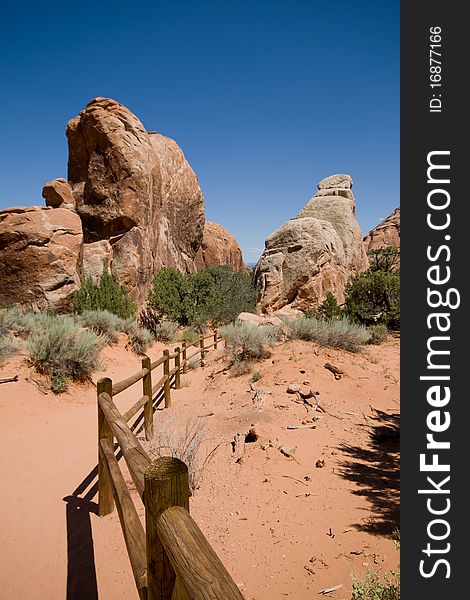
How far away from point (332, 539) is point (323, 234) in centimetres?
1686

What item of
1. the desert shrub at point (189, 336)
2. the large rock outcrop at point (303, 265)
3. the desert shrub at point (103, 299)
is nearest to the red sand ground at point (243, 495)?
Result: the desert shrub at point (103, 299)

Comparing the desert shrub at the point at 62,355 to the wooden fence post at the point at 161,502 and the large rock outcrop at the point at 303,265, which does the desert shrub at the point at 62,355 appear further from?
the large rock outcrop at the point at 303,265

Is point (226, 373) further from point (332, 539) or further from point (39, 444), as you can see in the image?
point (332, 539)

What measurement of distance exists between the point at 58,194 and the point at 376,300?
65.5ft

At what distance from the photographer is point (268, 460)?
4688mm

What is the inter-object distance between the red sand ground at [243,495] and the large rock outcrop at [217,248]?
30.1 m

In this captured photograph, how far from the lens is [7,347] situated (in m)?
8.16

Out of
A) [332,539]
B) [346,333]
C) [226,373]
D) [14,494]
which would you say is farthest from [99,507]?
[346,333]

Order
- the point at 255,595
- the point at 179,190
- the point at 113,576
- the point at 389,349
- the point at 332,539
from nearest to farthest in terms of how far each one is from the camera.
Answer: the point at 255,595
the point at 113,576
the point at 332,539
the point at 389,349
the point at 179,190

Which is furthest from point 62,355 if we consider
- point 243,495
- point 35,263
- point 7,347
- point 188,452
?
point 35,263

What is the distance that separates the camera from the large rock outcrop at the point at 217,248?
40.2 meters

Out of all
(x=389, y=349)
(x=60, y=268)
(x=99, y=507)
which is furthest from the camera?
(x=60, y=268)

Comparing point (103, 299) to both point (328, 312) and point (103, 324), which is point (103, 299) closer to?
point (103, 324)

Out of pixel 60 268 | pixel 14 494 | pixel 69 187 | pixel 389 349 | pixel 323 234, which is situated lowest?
pixel 14 494
